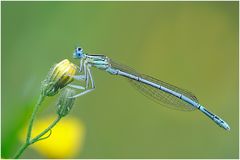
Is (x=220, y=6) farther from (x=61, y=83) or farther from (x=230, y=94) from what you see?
(x=61, y=83)

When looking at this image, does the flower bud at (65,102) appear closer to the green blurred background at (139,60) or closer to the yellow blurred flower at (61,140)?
the yellow blurred flower at (61,140)

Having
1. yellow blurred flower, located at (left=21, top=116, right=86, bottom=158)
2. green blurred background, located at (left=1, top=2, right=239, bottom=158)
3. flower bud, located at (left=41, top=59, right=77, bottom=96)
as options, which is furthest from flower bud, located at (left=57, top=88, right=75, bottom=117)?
green blurred background, located at (left=1, top=2, right=239, bottom=158)

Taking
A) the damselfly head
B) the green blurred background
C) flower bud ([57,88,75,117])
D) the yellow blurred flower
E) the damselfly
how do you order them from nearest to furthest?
flower bud ([57,88,75,117])
the yellow blurred flower
the damselfly head
the damselfly
the green blurred background

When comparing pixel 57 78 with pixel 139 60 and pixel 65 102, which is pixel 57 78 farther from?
pixel 139 60

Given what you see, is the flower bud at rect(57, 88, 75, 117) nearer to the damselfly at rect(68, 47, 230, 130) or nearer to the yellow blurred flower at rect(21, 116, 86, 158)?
the yellow blurred flower at rect(21, 116, 86, 158)

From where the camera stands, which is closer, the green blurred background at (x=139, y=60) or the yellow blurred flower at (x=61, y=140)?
the yellow blurred flower at (x=61, y=140)

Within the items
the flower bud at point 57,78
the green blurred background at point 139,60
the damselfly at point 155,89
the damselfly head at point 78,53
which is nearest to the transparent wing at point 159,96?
the damselfly at point 155,89

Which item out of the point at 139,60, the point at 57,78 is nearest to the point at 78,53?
the point at 57,78
